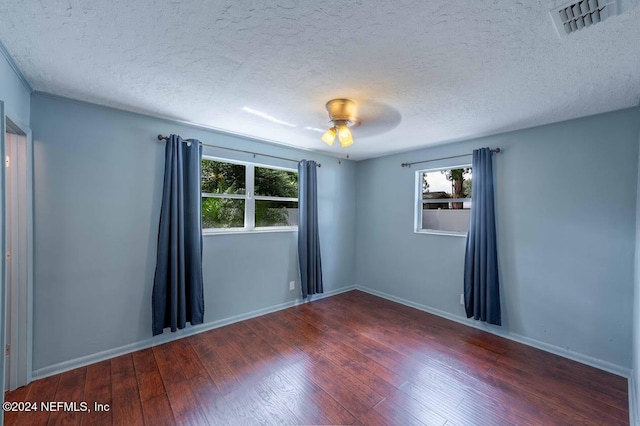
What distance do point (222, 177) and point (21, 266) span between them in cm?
187

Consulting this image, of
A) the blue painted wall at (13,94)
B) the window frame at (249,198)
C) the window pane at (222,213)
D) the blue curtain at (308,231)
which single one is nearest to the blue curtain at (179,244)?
the window pane at (222,213)

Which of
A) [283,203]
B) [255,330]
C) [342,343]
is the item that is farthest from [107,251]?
[342,343]

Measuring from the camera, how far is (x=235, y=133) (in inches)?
126

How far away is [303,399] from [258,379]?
1.48ft

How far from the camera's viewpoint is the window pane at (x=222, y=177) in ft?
10.4

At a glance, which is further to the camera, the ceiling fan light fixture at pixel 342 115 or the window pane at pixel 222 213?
the window pane at pixel 222 213

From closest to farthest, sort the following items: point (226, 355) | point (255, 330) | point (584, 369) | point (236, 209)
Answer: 1. point (584, 369)
2. point (226, 355)
3. point (255, 330)
4. point (236, 209)

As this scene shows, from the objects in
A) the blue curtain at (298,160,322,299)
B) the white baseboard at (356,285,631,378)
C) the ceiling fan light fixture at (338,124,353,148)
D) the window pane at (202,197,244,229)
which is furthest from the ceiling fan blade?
the white baseboard at (356,285,631,378)

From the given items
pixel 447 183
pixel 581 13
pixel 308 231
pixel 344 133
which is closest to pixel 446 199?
pixel 447 183

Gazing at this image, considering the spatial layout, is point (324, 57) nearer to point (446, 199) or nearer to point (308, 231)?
point (308, 231)

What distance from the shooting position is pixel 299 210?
3811mm

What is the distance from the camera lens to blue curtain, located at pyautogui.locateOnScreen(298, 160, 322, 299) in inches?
150

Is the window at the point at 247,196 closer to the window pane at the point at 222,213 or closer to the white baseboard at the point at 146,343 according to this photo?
the window pane at the point at 222,213

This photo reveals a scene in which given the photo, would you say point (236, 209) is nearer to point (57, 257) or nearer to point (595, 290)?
point (57, 257)
